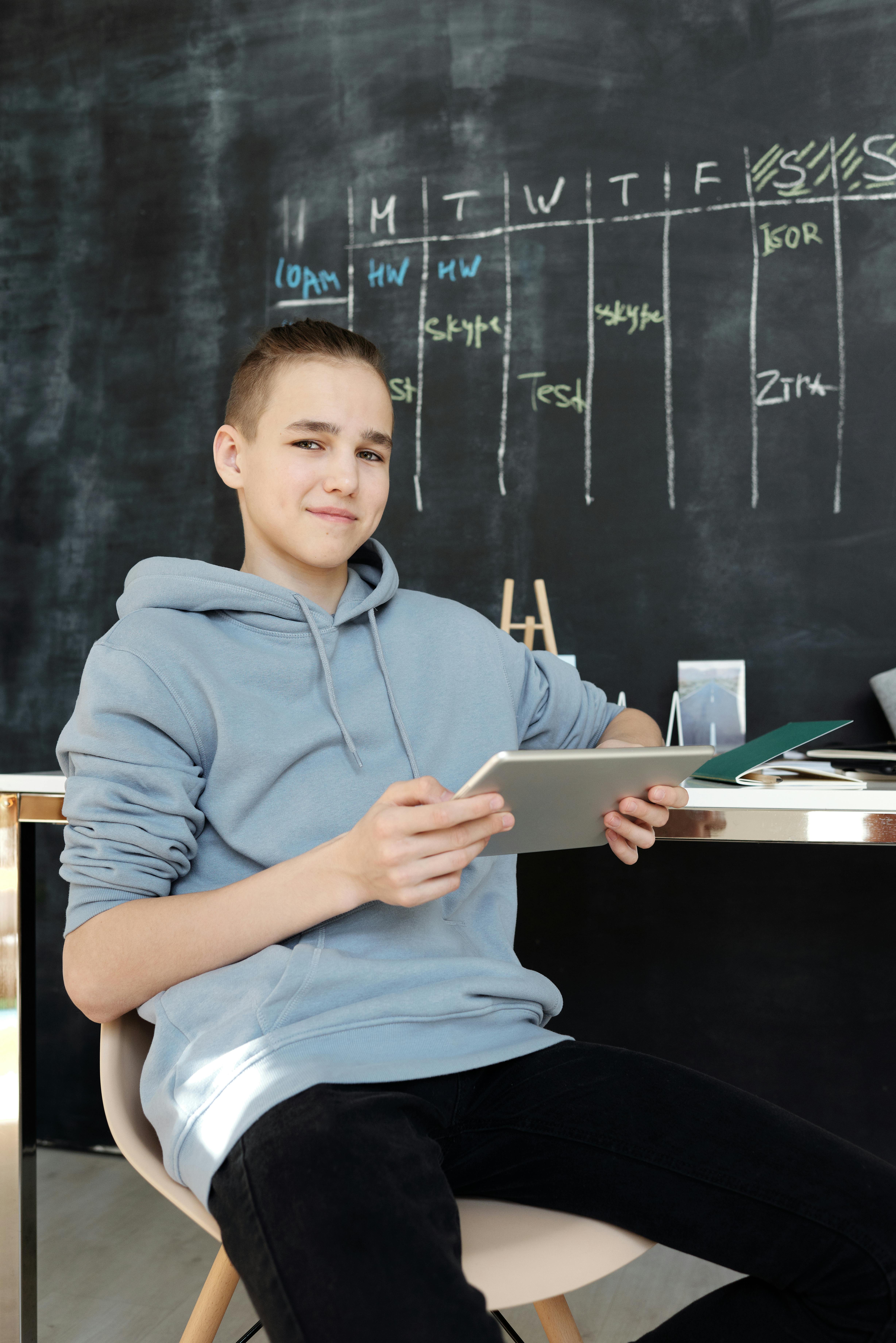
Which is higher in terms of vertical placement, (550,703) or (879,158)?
(879,158)

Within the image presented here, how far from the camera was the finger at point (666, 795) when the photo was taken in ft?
2.95

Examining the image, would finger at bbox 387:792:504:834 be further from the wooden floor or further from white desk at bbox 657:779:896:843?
the wooden floor

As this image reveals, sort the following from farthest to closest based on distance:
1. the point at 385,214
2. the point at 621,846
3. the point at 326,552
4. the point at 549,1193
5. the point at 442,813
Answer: the point at 385,214 < the point at 326,552 < the point at 621,846 < the point at 549,1193 < the point at 442,813

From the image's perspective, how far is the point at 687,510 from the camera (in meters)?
1.80

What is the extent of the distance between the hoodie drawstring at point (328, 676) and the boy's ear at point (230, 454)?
16 centimetres

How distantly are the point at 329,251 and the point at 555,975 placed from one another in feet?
4.79

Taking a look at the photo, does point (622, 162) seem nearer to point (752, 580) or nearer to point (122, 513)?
point (752, 580)


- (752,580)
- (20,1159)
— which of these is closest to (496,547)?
(752,580)

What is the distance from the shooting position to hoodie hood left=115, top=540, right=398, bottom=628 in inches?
39.2

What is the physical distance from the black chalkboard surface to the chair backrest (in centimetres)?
110

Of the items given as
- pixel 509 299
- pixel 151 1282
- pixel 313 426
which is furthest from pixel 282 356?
pixel 151 1282

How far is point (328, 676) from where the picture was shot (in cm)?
101

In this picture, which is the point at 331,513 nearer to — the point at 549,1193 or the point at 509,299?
the point at 549,1193

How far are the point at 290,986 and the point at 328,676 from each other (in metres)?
0.31
